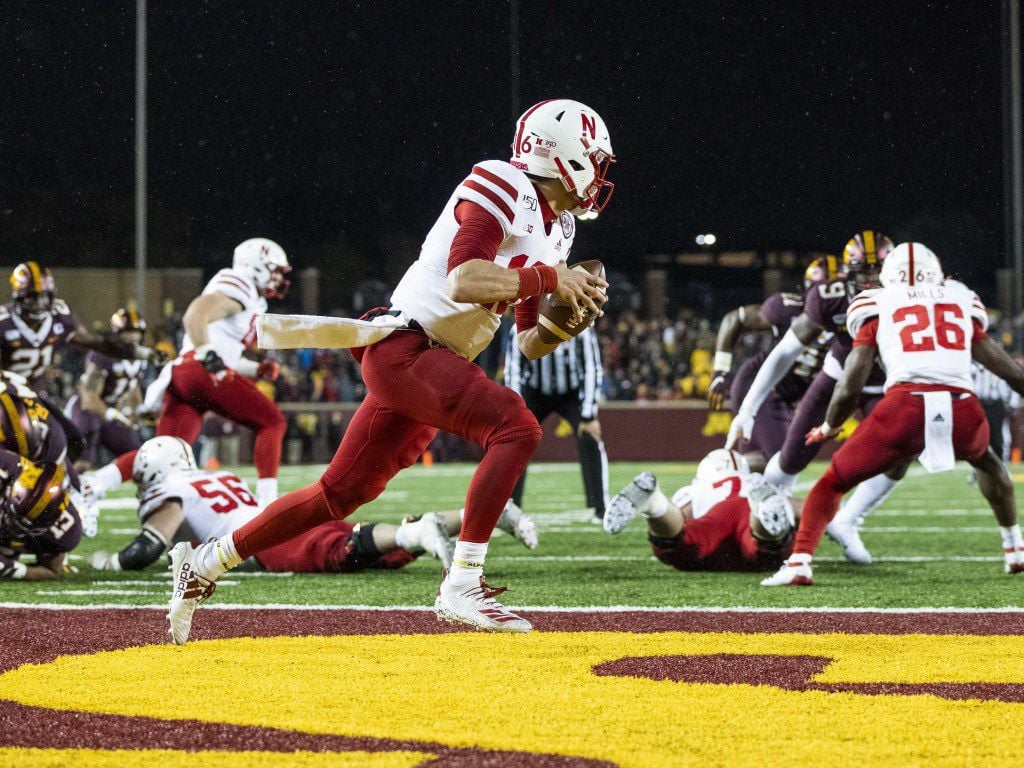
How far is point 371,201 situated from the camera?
3139 cm

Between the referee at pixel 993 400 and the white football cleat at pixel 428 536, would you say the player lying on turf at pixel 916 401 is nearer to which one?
the white football cleat at pixel 428 536

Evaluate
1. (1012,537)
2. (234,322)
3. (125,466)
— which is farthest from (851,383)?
(125,466)

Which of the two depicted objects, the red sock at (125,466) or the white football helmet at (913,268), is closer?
the white football helmet at (913,268)

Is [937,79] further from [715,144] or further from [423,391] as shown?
[423,391]

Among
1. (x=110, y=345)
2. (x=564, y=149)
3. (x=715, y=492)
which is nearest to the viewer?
(x=564, y=149)

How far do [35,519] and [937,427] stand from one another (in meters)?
3.52

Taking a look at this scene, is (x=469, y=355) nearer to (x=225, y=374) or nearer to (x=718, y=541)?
(x=718, y=541)

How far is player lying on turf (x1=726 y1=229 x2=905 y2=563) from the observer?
6.77 meters

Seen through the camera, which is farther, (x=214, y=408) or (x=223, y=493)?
(x=214, y=408)

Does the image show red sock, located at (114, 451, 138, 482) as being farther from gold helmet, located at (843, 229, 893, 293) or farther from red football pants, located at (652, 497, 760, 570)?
gold helmet, located at (843, 229, 893, 293)

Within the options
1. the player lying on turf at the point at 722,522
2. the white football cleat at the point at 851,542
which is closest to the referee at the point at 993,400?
the white football cleat at the point at 851,542

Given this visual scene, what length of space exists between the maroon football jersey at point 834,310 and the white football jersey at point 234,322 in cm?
299

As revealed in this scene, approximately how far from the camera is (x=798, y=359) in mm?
7805

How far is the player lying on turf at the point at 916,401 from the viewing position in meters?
5.61
